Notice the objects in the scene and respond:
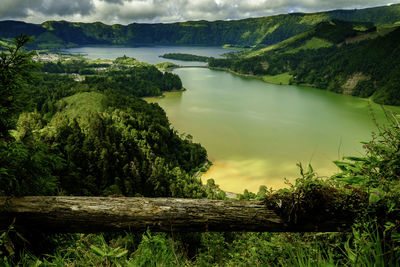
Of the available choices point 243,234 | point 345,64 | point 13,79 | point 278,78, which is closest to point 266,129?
point 243,234

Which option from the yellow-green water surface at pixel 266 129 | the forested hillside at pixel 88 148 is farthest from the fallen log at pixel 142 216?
the yellow-green water surface at pixel 266 129

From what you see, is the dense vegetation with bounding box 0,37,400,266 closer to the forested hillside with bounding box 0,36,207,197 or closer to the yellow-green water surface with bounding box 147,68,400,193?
the forested hillside with bounding box 0,36,207,197

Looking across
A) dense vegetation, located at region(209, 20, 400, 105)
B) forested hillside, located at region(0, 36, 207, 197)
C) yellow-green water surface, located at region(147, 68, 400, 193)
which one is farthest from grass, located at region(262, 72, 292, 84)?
forested hillside, located at region(0, 36, 207, 197)

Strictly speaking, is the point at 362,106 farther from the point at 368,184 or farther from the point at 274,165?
the point at 368,184

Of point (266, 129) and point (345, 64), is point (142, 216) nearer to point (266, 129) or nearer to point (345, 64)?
point (266, 129)

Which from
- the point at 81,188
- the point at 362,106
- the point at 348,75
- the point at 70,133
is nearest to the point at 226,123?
the point at 70,133

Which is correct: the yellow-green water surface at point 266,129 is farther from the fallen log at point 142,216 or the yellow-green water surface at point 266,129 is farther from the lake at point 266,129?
the fallen log at point 142,216
